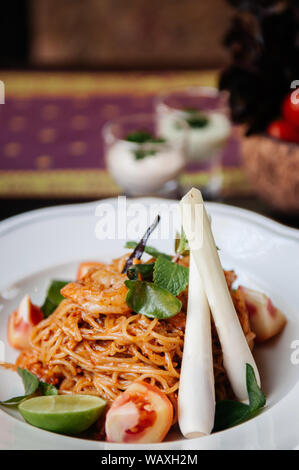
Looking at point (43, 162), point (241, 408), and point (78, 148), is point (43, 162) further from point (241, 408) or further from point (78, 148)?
point (241, 408)

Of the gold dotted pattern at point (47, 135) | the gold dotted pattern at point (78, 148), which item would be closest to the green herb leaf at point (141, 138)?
the gold dotted pattern at point (78, 148)

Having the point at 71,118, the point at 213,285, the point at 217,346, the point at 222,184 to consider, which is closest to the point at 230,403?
the point at 217,346

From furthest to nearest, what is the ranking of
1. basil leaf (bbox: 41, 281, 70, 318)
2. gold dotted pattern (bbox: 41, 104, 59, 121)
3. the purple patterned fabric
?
gold dotted pattern (bbox: 41, 104, 59, 121)
the purple patterned fabric
basil leaf (bbox: 41, 281, 70, 318)

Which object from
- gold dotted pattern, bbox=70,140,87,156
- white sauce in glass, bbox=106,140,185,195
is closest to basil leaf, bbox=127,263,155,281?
white sauce in glass, bbox=106,140,185,195

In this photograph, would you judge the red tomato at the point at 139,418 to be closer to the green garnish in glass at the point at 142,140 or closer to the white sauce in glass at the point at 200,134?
the green garnish in glass at the point at 142,140

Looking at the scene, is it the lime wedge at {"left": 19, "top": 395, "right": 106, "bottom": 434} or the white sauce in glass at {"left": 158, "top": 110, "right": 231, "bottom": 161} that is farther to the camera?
the white sauce in glass at {"left": 158, "top": 110, "right": 231, "bottom": 161}

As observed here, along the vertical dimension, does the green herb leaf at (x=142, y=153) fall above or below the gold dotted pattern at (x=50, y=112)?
below

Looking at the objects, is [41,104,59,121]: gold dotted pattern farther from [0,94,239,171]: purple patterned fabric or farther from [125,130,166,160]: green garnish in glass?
[125,130,166,160]: green garnish in glass

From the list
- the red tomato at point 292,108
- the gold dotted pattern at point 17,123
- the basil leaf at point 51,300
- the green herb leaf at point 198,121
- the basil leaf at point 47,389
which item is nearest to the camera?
the basil leaf at point 47,389
